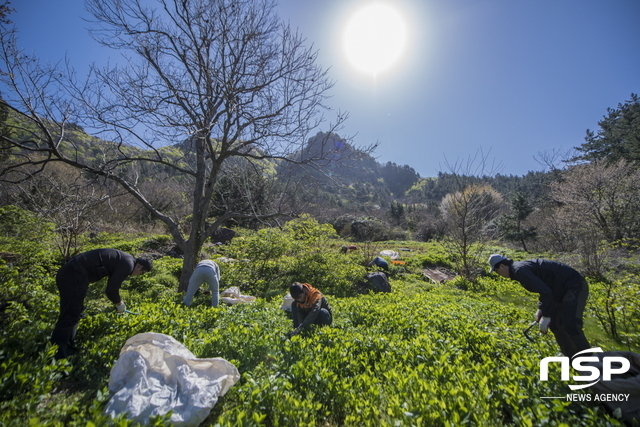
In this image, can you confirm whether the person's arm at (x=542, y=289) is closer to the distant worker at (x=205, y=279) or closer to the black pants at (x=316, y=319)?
the black pants at (x=316, y=319)

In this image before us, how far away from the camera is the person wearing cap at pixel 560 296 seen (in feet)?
12.3

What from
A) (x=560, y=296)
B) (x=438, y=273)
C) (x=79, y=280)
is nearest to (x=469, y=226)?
(x=438, y=273)

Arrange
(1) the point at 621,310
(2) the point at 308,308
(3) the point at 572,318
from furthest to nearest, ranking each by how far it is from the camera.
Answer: (1) the point at 621,310 → (2) the point at 308,308 → (3) the point at 572,318

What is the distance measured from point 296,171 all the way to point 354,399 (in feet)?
16.7

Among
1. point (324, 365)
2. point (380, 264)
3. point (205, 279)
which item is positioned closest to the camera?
point (324, 365)

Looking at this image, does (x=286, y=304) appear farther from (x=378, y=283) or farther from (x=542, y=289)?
(x=542, y=289)

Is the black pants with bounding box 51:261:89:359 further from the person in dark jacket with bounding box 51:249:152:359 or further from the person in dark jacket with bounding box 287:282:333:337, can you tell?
the person in dark jacket with bounding box 287:282:333:337

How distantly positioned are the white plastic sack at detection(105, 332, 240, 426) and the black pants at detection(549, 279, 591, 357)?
182 inches

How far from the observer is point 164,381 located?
269 cm

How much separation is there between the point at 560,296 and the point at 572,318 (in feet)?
1.02

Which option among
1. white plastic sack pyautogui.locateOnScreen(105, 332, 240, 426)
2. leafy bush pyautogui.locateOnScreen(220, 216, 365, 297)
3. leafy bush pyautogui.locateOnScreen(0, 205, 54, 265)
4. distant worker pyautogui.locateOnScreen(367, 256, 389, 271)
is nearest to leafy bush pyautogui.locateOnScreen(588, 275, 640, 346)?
leafy bush pyautogui.locateOnScreen(220, 216, 365, 297)

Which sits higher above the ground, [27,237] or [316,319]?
[27,237]

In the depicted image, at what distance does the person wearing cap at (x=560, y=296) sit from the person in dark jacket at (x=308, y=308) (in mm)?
3169

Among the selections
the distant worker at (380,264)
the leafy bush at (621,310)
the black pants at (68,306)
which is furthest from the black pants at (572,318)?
the distant worker at (380,264)
